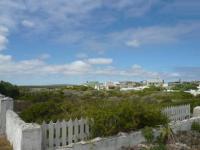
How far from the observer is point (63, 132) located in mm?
9289

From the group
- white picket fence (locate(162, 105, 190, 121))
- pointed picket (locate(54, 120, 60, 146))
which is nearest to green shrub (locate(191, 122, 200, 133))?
white picket fence (locate(162, 105, 190, 121))

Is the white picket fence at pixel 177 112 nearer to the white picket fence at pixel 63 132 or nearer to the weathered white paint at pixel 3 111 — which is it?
the white picket fence at pixel 63 132

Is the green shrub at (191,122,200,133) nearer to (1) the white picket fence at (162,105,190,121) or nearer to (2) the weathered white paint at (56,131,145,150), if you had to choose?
(2) the weathered white paint at (56,131,145,150)

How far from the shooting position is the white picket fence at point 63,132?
29.1ft

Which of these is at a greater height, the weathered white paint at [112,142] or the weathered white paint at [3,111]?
the weathered white paint at [3,111]

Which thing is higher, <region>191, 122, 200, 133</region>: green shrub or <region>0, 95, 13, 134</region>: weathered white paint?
<region>0, 95, 13, 134</region>: weathered white paint

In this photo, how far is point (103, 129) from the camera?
9.75 meters

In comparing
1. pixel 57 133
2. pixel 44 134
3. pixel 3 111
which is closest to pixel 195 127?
pixel 57 133

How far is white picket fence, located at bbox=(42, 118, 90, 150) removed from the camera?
8883mm

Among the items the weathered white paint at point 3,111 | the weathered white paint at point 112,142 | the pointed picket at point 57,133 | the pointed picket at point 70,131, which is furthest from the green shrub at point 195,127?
the weathered white paint at point 3,111

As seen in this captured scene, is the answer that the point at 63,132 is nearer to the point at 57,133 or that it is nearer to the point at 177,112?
the point at 57,133

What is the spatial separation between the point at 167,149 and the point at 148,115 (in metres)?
1.80

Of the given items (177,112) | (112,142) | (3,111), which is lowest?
(112,142)

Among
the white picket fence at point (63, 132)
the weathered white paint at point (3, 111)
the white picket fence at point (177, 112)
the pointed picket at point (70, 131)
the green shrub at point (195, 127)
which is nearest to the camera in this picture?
the white picket fence at point (63, 132)
